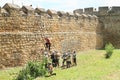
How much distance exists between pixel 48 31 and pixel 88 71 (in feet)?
14.9

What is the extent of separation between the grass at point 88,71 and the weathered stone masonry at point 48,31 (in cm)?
123

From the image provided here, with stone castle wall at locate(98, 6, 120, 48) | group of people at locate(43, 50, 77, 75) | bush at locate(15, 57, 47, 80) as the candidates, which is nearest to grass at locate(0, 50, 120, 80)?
group of people at locate(43, 50, 77, 75)

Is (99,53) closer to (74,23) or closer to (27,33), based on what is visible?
(74,23)

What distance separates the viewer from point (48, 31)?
71.2 feet

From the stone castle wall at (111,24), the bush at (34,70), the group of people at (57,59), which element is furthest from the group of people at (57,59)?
the stone castle wall at (111,24)

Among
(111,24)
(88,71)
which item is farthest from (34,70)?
(111,24)

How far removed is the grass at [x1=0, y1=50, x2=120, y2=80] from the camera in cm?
1686

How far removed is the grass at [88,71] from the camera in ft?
55.3

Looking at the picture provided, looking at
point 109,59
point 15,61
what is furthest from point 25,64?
point 109,59

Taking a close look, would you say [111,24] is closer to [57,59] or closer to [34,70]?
[57,59]

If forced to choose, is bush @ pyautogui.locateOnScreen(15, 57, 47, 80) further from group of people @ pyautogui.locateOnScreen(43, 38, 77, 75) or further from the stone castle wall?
the stone castle wall

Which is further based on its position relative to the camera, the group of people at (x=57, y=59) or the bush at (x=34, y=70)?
the group of people at (x=57, y=59)

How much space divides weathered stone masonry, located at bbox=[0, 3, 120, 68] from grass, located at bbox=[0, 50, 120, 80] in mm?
1233

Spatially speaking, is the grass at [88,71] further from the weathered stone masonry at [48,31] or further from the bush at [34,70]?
the weathered stone masonry at [48,31]
